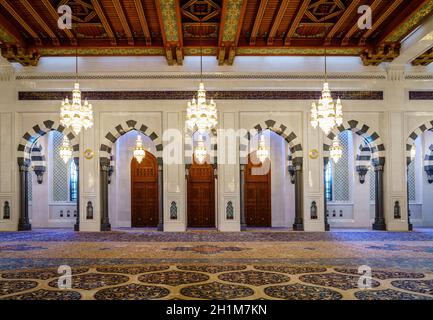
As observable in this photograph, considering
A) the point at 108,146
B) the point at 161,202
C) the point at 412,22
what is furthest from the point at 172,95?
the point at 412,22

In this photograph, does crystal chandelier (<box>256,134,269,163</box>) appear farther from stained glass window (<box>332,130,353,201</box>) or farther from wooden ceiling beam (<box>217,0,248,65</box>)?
wooden ceiling beam (<box>217,0,248,65</box>)

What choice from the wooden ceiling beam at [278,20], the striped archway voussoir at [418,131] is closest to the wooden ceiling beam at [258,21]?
the wooden ceiling beam at [278,20]

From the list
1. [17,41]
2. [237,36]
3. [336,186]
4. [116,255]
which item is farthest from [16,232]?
[336,186]

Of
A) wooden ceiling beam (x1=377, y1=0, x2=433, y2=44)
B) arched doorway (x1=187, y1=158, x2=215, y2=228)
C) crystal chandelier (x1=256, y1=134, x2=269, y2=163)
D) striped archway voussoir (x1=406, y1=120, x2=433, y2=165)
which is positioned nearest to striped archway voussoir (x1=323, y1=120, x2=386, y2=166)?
striped archway voussoir (x1=406, y1=120, x2=433, y2=165)

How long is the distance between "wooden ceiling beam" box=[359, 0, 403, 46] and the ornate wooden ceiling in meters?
0.02

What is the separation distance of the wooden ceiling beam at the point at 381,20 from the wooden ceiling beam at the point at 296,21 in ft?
4.16

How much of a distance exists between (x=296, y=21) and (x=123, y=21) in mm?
2848

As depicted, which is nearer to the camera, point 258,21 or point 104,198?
point 258,21

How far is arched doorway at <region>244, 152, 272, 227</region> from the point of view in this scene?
1084 centimetres

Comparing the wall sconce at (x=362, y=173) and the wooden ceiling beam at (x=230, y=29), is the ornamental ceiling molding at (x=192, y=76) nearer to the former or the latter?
the wooden ceiling beam at (x=230, y=29)

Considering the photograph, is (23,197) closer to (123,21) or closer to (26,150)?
(26,150)

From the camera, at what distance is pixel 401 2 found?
21.3 ft

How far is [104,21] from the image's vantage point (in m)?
7.01

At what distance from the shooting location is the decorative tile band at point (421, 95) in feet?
29.2
